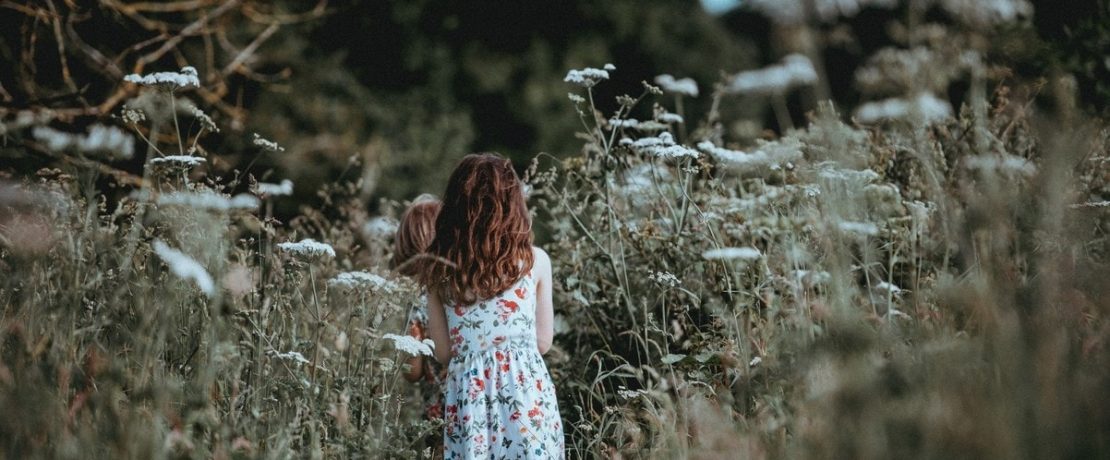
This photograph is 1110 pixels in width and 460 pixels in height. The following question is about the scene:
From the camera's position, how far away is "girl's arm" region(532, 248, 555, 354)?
3.39m

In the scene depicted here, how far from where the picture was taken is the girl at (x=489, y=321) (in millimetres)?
3207

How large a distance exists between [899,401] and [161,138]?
19.2ft

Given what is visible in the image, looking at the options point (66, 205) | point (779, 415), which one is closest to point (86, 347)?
point (66, 205)

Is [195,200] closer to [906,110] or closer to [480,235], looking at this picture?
[480,235]

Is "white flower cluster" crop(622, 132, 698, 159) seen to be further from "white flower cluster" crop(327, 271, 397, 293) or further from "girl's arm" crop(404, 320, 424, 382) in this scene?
"girl's arm" crop(404, 320, 424, 382)

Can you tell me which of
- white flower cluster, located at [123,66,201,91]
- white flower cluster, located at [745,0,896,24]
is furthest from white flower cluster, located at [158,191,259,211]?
white flower cluster, located at [745,0,896,24]

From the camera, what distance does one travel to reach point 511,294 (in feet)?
10.8

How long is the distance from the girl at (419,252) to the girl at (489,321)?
328mm

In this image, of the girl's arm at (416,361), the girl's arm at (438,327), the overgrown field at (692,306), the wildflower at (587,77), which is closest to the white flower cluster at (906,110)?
the overgrown field at (692,306)

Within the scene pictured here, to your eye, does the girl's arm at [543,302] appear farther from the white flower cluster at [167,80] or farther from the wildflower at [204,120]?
the white flower cluster at [167,80]

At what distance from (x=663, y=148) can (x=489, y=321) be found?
0.89 meters

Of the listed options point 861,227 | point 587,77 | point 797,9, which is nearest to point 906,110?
point 861,227

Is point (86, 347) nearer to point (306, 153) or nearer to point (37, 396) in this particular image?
point (37, 396)

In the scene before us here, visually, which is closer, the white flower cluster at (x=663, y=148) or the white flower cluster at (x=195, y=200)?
the white flower cluster at (x=195, y=200)
